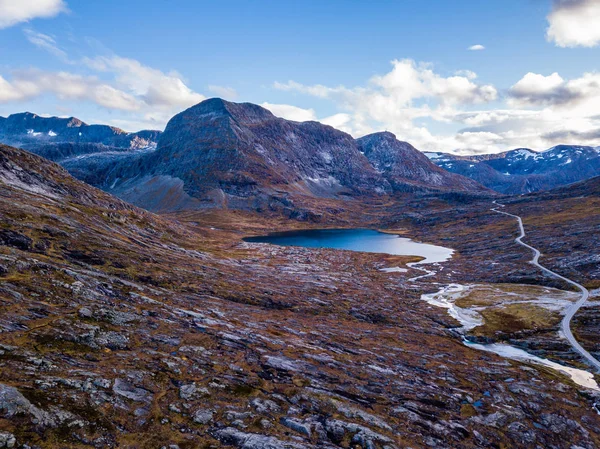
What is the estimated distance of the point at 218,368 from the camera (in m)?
35.8

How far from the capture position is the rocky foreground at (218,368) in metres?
25.0

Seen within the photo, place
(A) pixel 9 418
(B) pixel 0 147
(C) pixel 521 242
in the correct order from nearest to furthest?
(A) pixel 9 418, (B) pixel 0 147, (C) pixel 521 242

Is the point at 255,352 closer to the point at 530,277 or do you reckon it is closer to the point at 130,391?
the point at 130,391

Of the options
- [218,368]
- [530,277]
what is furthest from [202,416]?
[530,277]

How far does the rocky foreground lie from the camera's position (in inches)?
984

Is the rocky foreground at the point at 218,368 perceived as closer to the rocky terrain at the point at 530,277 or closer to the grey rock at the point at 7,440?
the grey rock at the point at 7,440

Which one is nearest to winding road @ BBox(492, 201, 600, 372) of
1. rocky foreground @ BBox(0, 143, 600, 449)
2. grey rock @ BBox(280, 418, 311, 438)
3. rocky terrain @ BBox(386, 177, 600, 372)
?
rocky terrain @ BBox(386, 177, 600, 372)

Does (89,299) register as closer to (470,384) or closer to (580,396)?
(470,384)

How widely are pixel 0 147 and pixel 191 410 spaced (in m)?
121

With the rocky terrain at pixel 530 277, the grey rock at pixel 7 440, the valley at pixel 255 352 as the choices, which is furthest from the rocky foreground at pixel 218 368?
the rocky terrain at pixel 530 277

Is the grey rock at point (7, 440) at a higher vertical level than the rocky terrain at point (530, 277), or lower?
higher

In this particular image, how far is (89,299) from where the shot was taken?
44.2 meters

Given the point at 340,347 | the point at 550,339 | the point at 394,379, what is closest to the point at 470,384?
the point at 394,379

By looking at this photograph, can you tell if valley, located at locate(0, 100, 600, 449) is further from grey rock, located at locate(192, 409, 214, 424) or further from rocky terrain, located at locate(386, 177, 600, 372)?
rocky terrain, located at locate(386, 177, 600, 372)
